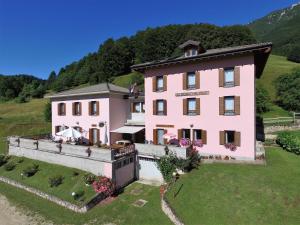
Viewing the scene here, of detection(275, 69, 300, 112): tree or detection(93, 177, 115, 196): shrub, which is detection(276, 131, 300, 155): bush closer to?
detection(93, 177, 115, 196): shrub

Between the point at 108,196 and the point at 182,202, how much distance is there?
771 centimetres

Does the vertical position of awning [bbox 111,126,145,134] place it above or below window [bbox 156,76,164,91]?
below

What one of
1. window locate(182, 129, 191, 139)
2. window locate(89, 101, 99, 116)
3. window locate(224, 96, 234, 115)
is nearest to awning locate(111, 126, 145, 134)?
window locate(89, 101, 99, 116)

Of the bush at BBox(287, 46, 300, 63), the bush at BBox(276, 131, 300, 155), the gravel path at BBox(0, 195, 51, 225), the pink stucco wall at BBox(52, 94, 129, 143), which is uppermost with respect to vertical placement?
the bush at BBox(287, 46, 300, 63)

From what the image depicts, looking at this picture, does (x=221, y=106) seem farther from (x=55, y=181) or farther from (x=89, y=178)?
(x=55, y=181)

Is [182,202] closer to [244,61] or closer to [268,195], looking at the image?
[268,195]

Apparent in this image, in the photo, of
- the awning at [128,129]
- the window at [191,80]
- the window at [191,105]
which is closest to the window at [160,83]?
the window at [191,80]

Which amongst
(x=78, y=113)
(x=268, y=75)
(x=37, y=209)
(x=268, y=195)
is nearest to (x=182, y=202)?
(x=268, y=195)

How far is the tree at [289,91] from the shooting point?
51.8 metres

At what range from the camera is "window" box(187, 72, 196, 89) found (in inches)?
1014

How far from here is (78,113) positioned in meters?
34.0

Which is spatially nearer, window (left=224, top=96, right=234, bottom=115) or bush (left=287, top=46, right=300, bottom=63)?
window (left=224, top=96, right=234, bottom=115)

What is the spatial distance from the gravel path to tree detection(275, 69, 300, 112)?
55.0m

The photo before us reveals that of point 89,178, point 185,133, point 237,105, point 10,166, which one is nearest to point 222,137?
point 237,105
